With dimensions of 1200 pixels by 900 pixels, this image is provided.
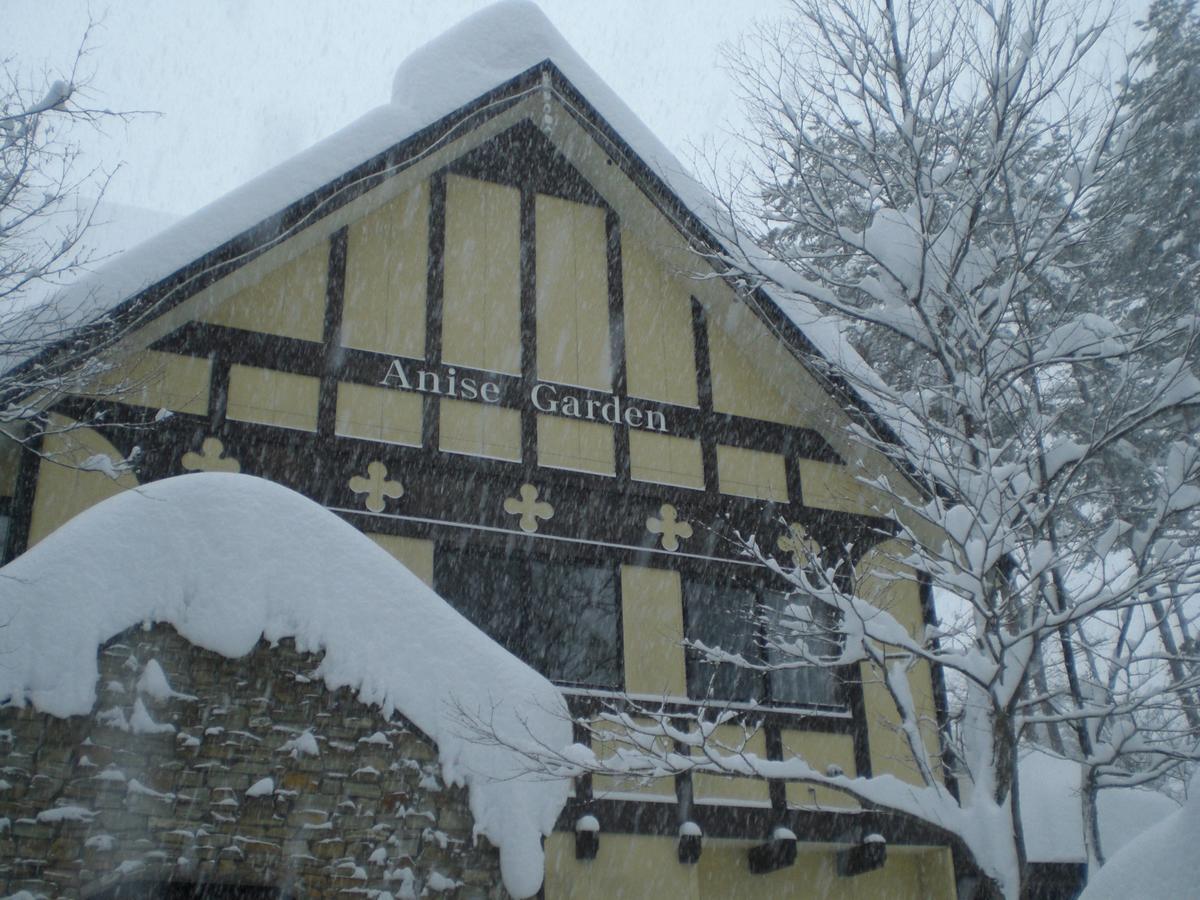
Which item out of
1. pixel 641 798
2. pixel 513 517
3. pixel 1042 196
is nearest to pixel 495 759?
pixel 641 798

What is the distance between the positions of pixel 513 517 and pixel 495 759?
3970 mm

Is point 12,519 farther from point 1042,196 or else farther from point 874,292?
point 1042,196

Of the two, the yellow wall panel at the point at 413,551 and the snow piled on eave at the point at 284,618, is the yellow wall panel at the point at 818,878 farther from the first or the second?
the snow piled on eave at the point at 284,618

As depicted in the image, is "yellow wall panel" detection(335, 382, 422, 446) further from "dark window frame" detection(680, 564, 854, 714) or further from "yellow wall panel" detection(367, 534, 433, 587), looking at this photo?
"dark window frame" detection(680, 564, 854, 714)

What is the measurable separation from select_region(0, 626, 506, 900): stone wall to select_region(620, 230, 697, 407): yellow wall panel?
230 inches

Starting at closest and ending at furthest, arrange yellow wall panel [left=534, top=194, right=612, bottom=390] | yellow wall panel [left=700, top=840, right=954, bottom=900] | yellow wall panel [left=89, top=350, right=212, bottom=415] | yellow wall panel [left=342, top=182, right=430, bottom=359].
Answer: yellow wall panel [left=89, top=350, right=212, bottom=415], yellow wall panel [left=700, top=840, right=954, bottom=900], yellow wall panel [left=342, top=182, right=430, bottom=359], yellow wall panel [left=534, top=194, right=612, bottom=390]

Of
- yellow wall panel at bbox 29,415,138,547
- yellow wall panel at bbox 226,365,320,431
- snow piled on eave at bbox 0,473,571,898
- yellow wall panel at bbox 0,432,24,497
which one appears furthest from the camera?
yellow wall panel at bbox 226,365,320,431

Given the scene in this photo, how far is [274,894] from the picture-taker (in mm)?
6418

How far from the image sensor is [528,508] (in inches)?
424

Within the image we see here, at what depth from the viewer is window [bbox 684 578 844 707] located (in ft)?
36.1

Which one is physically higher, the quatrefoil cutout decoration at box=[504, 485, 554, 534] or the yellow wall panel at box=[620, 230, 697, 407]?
the yellow wall panel at box=[620, 230, 697, 407]

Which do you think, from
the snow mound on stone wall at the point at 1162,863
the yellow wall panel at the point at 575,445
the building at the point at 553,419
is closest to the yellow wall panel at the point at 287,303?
the building at the point at 553,419

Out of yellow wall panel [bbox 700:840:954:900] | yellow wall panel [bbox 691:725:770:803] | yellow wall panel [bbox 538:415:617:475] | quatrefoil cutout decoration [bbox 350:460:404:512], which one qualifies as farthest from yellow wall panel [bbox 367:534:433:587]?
yellow wall panel [bbox 700:840:954:900]

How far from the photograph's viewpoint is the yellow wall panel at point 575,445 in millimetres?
11117
